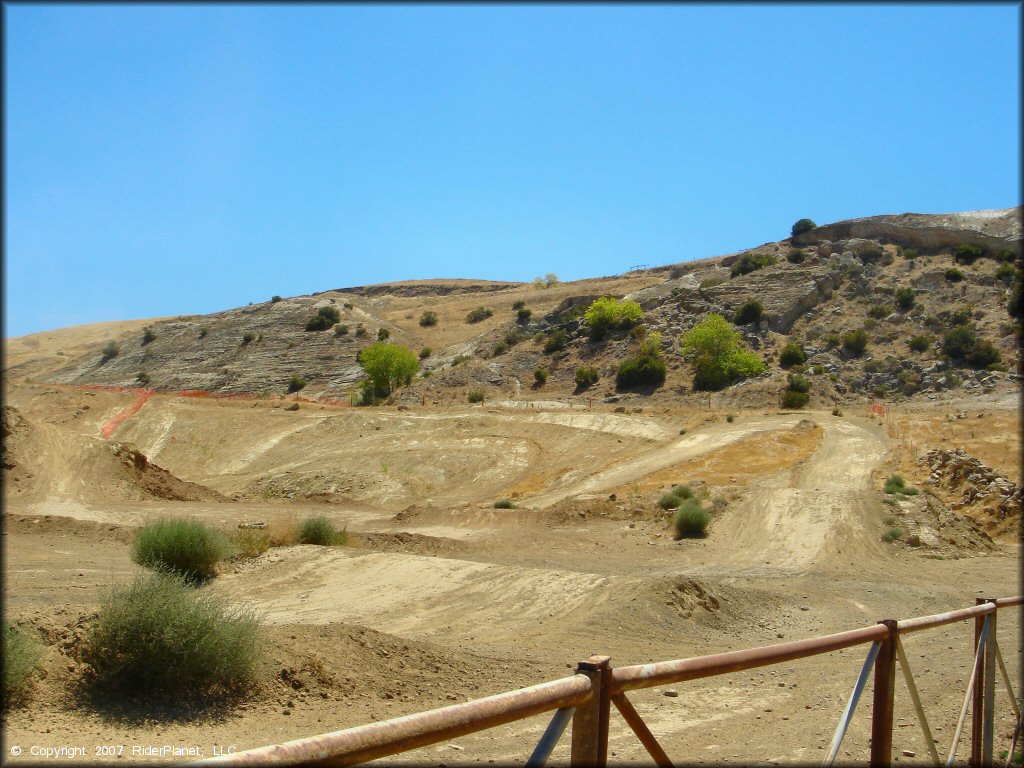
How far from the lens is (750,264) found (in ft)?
264

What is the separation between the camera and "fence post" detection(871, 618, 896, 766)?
16.3 ft

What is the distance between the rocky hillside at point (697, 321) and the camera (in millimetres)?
59844

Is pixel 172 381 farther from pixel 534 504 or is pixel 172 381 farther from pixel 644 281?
pixel 534 504

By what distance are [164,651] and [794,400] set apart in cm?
4787

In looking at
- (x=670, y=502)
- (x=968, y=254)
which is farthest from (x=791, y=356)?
(x=670, y=502)

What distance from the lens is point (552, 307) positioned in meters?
88.7

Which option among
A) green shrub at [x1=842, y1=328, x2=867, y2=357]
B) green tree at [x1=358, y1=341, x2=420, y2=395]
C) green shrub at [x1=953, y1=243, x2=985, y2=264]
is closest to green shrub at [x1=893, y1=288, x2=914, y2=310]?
green shrub at [x1=842, y1=328, x2=867, y2=357]

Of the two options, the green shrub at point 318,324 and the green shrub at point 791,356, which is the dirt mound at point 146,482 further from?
the green shrub at point 318,324

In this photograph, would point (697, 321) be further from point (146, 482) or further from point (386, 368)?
point (146, 482)

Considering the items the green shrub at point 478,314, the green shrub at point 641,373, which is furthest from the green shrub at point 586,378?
the green shrub at point 478,314

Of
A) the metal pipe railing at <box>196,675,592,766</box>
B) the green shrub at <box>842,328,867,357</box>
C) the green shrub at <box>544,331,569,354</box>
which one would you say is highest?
the green shrub at <box>544,331,569,354</box>

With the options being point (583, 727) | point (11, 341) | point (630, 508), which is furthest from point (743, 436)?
point (11, 341)

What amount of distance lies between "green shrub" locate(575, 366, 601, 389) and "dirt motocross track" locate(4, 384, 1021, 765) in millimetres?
14777

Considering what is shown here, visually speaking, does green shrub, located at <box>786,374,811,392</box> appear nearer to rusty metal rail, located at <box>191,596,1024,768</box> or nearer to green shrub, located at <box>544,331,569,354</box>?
green shrub, located at <box>544,331,569,354</box>
